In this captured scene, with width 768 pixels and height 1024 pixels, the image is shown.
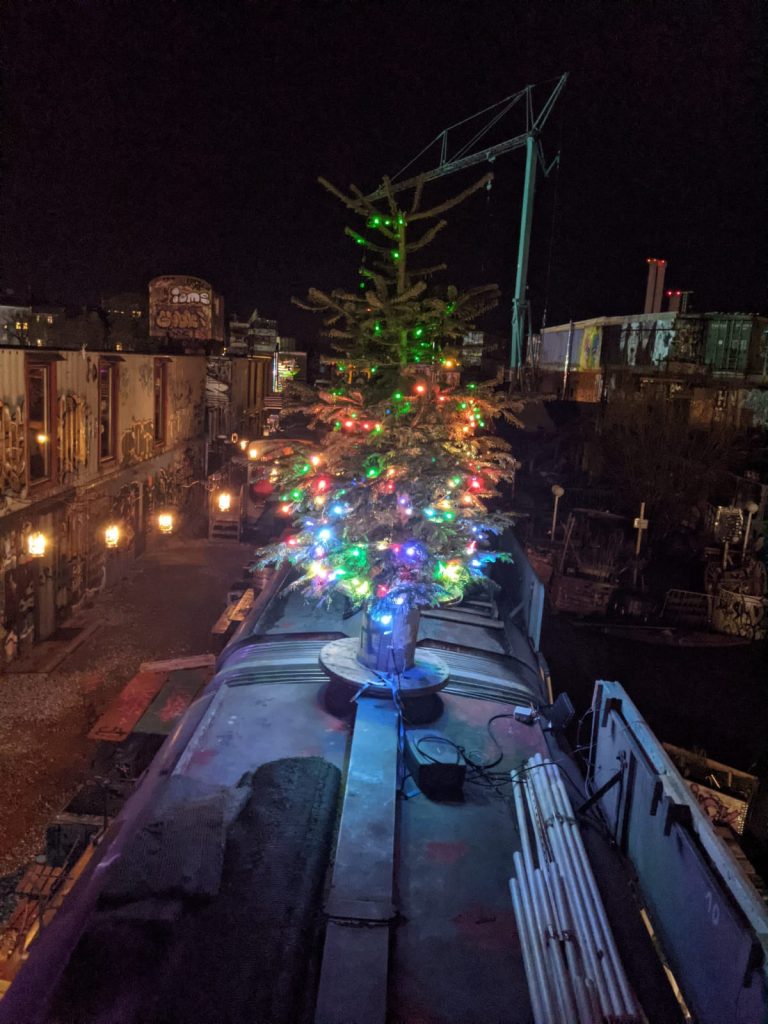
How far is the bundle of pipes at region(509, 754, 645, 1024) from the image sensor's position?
3.83 m

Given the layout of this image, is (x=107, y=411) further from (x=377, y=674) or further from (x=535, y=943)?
(x=535, y=943)

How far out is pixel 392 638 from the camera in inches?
293

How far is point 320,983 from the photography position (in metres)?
3.93

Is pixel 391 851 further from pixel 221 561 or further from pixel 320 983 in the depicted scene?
pixel 221 561

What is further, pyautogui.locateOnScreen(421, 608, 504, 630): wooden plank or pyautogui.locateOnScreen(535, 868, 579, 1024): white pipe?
pyautogui.locateOnScreen(421, 608, 504, 630): wooden plank

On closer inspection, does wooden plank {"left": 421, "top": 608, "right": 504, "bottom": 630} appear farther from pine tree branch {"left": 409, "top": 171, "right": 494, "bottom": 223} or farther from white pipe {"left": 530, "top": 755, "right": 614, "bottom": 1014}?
pine tree branch {"left": 409, "top": 171, "right": 494, "bottom": 223}

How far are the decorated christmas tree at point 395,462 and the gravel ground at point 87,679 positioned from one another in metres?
5.07

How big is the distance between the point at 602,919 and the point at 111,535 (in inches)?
609

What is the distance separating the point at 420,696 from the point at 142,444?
1550 cm

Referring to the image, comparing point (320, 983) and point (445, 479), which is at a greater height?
point (445, 479)

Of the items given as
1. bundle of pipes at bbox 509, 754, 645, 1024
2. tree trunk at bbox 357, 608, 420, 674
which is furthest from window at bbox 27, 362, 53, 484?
bundle of pipes at bbox 509, 754, 645, 1024

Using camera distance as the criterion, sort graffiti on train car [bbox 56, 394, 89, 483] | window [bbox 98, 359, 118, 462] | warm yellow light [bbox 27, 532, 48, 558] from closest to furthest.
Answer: warm yellow light [bbox 27, 532, 48, 558]
graffiti on train car [bbox 56, 394, 89, 483]
window [bbox 98, 359, 118, 462]

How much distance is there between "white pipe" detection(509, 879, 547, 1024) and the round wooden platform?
242cm

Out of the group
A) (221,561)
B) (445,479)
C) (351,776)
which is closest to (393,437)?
(445,479)
